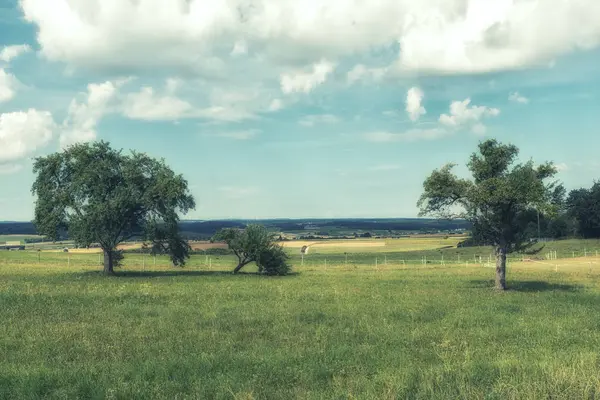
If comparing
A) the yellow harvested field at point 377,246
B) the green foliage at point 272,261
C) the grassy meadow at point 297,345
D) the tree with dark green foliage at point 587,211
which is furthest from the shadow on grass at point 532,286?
the tree with dark green foliage at point 587,211

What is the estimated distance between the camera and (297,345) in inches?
736

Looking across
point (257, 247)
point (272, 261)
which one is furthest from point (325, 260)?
point (257, 247)

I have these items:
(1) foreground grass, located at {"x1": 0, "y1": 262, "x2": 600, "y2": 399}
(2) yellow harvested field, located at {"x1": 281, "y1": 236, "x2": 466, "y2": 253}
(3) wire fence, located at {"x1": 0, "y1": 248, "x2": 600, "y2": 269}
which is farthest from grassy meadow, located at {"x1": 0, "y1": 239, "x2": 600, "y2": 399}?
(2) yellow harvested field, located at {"x1": 281, "y1": 236, "x2": 466, "y2": 253}

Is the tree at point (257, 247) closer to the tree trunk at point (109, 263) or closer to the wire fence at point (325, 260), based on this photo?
the tree trunk at point (109, 263)

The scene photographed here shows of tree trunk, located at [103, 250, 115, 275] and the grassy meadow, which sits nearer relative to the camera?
the grassy meadow

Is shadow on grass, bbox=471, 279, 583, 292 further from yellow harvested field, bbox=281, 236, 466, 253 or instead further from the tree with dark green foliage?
the tree with dark green foliage

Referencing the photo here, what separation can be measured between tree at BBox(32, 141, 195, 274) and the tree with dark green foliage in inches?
4563

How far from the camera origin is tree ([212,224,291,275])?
59688mm

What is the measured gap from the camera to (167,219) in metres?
55.8

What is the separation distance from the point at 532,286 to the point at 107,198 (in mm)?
40338

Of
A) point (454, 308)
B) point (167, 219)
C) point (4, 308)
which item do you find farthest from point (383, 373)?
point (167, 219)

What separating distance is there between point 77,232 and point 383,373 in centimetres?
4505

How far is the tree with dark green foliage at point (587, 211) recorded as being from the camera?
5344 inches

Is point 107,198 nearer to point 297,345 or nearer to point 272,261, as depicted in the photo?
point 272,261
